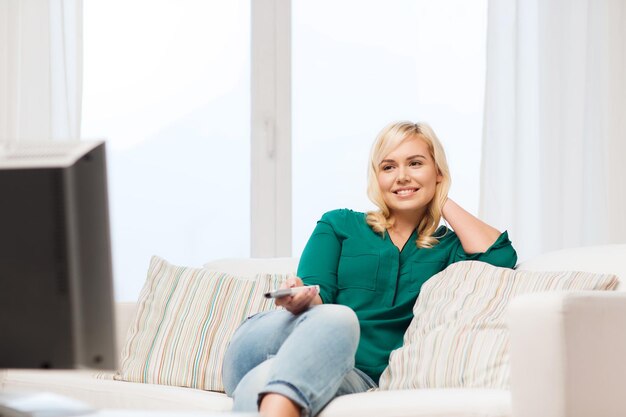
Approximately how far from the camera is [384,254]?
2625 mm

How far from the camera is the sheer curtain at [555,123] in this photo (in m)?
3.97

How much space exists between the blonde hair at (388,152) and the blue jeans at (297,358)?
0.56 m

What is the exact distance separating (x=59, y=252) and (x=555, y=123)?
3.25 m

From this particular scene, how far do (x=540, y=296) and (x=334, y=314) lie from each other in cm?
43

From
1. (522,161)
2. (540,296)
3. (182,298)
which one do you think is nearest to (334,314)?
(540,296)

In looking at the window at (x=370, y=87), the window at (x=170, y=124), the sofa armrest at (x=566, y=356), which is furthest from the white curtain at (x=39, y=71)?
the sofa armrest at (x=566, y=356)

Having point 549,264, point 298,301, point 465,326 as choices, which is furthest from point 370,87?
point 298,301

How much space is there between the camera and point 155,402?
247 centimetres

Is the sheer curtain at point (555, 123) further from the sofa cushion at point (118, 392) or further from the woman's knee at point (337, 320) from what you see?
the woman's knee at point (337, 320)

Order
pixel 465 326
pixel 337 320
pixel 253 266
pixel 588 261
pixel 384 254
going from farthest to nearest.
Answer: pixel 253 266
pixel 384 254
pixel 588 261
pixel 465 326
pixel 337 320

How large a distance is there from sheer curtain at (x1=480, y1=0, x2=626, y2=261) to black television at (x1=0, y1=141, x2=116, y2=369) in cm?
305

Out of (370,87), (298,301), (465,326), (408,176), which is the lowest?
(465,326)

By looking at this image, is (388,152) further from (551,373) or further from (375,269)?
(551,373)

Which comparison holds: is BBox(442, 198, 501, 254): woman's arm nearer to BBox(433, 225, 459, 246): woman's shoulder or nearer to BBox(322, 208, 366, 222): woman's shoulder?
BBox(433, 225, 459, 246): woman's shoulder
